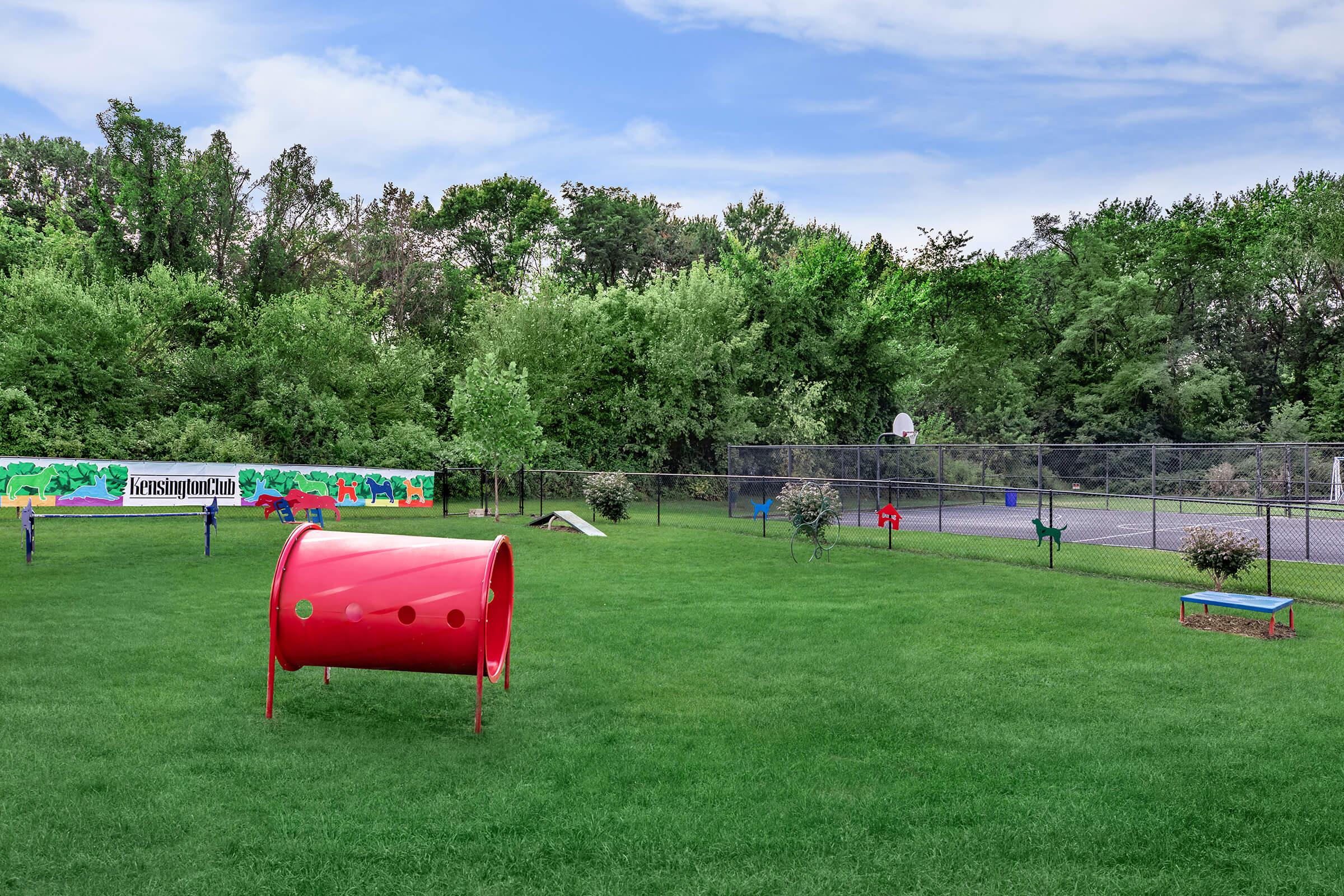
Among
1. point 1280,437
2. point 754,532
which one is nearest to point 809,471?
point 754,532

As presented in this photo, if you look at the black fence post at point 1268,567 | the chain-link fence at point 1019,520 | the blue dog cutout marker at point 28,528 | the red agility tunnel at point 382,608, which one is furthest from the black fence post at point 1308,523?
the blue dog cutout marker at point 28,528

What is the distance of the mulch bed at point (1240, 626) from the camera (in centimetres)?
1025

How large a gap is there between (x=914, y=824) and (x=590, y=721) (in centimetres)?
272

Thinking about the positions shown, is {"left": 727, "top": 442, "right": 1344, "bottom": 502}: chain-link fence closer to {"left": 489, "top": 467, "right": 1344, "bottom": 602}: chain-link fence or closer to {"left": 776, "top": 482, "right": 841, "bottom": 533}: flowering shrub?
{"left": 489, "top": 467, "right": 1344, "bottom": 602}: chain-link fence

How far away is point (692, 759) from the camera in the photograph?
6148 millimetres

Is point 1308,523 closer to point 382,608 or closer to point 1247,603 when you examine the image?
point 1247,603

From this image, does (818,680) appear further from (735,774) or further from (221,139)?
(221,139)

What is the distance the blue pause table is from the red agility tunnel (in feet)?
27.5

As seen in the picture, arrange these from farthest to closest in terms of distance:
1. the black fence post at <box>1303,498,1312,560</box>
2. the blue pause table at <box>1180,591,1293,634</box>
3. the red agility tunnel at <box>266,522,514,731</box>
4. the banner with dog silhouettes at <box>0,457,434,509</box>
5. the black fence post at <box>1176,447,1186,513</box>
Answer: the black fence post at <box>1176,447,1186,513</box>, the banner with dog silhouettes at <box>0,457,434,509</box>, the black fence post at <box>1303,498,1312,560</box>, the blue pause table at <box>1180,591,1293,634</box>, the red agility tunnel at <box>266,522,514,731</box>

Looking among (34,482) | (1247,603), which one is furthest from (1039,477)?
(34,482)

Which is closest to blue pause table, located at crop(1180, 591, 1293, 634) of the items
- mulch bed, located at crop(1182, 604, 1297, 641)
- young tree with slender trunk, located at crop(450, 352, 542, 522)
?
mulch bed, located at crop(1182, 604, 1297, 641)

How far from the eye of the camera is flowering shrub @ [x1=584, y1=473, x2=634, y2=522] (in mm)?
24422

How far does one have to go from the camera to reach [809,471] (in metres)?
29.4

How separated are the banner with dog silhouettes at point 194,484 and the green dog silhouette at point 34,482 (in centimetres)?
1
